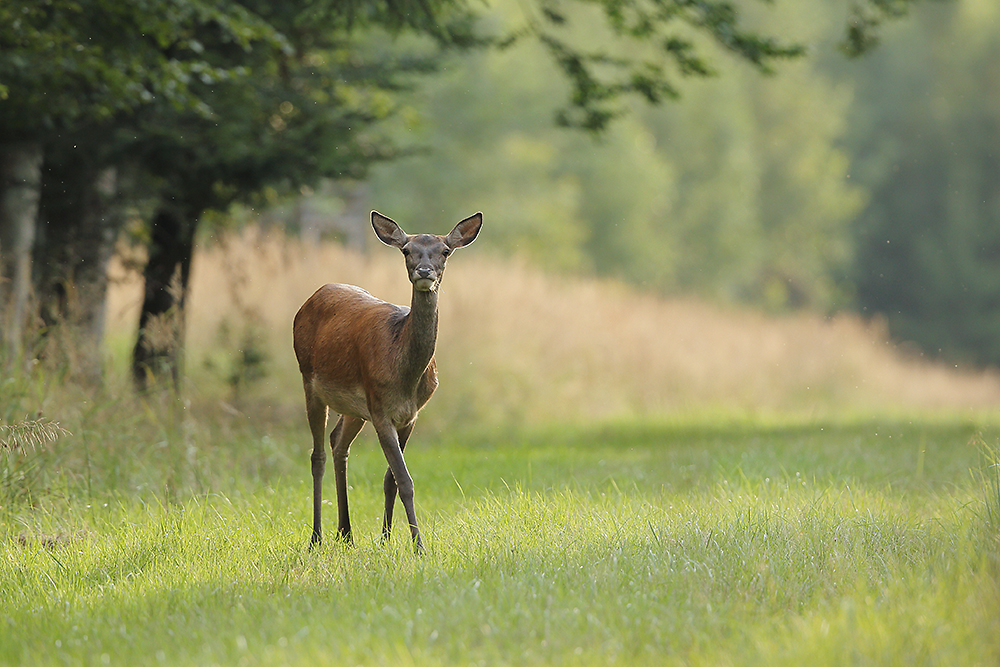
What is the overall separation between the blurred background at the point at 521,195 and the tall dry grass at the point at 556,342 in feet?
0.17

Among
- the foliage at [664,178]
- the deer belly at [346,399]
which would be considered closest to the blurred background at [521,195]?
the foliage at [664,178]

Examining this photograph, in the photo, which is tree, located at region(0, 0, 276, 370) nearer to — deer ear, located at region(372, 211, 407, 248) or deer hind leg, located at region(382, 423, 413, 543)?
deer ear, located at region(372, 211, 407, 248)

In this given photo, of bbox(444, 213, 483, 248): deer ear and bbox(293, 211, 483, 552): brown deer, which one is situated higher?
bbox(444, 213, 483, 248): deer ear

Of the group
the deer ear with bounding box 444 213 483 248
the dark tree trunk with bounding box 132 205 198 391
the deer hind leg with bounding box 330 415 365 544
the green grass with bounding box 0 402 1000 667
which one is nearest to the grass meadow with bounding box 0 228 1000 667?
the green grass with bounding box 0 402 1000 667

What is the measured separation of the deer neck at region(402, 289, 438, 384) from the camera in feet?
19.2

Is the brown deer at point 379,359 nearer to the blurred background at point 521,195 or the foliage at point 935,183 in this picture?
the blurred background at point 521,195

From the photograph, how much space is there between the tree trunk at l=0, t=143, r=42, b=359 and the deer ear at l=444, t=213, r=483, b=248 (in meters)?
5.50

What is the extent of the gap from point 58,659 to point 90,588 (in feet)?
3.67

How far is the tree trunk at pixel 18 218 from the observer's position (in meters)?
10.1

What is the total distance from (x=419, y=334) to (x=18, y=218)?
19.7 feet

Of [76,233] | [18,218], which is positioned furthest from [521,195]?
[18,218]

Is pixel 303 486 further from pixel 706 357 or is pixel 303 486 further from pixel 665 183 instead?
pixel 665 183

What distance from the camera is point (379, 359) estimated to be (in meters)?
6.11

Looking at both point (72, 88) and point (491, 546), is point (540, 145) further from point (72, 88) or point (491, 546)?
point (491, 546)
